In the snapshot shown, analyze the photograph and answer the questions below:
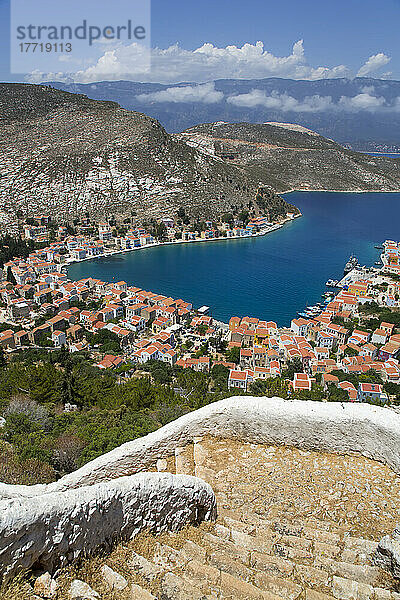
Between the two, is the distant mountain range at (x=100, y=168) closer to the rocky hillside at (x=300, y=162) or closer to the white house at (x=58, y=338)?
the rocky hillside at (x=300, y=162)

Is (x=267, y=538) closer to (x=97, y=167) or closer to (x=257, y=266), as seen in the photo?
(x=257, y=266)

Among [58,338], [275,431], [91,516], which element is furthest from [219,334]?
[91,516]

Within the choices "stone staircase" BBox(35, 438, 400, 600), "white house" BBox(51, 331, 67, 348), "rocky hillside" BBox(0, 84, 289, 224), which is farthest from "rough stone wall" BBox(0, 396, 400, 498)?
"rocky hillside" BBox(0, 84, 289, 224)

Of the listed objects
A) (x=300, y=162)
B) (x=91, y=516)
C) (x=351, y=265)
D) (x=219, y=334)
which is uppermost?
(x=300, y=162)

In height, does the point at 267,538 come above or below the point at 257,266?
above

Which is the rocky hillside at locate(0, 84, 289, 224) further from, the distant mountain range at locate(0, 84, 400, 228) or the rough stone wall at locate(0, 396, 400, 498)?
the rough stone wall at locate(0, 396, 400, 498)

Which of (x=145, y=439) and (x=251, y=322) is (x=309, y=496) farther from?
(x=251, y=322)
